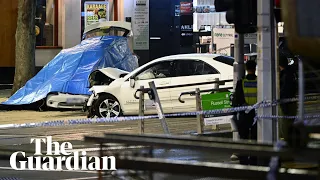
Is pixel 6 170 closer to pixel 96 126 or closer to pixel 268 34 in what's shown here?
pixel 268 34

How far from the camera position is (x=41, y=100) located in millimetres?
18859

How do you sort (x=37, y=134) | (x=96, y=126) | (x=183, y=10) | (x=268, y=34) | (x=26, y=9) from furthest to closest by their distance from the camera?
1. (x=183, y=10)
2. (x=26, y=9)
3. (x=96, y=126)
4. (x=37, y=134)
5. (x=268, y=34)

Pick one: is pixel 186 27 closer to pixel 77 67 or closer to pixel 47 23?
pixel 47 23

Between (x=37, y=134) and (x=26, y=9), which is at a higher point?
(x=26, y=9)

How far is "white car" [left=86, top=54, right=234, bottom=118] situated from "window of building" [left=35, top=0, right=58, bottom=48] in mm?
10479

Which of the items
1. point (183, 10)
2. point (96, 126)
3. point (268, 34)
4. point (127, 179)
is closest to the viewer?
point (127, 179)

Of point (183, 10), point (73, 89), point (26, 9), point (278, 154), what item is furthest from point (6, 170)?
point (183, 10)

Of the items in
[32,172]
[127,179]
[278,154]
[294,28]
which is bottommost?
[32,172]

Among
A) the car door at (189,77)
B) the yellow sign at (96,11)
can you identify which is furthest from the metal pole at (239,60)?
the yellow sign at (96,11)

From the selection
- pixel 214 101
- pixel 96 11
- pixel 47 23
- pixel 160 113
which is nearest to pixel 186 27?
pixel 96 11

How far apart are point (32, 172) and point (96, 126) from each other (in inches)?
219

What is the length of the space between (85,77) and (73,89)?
57 cm

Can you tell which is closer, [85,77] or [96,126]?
[96,126]

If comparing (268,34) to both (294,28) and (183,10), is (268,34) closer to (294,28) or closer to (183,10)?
(294,28)
